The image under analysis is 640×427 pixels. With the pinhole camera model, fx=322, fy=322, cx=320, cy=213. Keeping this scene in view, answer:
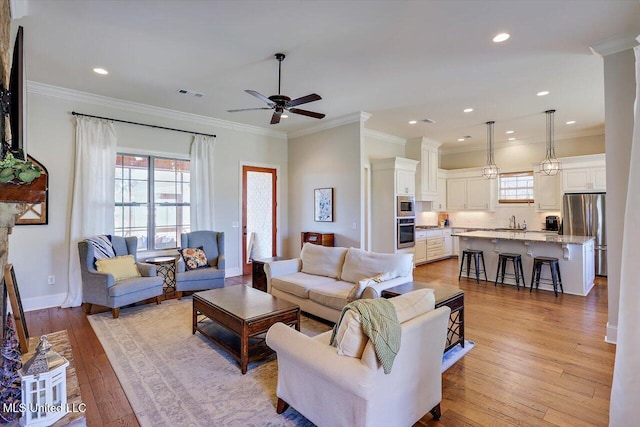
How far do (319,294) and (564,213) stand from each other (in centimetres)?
615

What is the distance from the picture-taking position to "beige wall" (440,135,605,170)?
7.27 m

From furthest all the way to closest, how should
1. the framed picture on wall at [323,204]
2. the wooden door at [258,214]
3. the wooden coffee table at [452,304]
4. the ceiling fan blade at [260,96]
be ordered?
1. the wooden door at [258,214]
2. the framed picture on wall at [323,204]
3. the ceiling fan blade at [260,96]
4. the wooden coffee table at [452,304]

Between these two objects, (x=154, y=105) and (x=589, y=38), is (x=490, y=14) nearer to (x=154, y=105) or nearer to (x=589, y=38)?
(x=589, y=38)

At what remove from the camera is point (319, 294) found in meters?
3.80

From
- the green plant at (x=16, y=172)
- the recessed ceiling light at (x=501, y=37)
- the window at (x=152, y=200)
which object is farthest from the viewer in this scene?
the window at (x=152, y=200)

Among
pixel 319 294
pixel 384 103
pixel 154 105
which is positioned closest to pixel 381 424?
pixel 319 294

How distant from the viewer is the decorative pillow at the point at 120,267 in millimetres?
4367

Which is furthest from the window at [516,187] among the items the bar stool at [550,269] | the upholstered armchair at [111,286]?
the upholstered armchair at [111,286]

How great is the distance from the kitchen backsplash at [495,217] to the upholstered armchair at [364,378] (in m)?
6.92

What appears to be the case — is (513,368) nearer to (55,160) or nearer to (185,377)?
(185,377)

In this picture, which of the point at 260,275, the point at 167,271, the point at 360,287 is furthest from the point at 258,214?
the point at 360,287

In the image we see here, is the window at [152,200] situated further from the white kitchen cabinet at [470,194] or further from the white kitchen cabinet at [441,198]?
the white kitchen cabinet at [470,194]

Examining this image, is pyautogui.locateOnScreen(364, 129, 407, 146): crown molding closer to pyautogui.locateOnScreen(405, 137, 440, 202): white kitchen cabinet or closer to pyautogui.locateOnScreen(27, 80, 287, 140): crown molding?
pyautogui.locateOnScreen(405, 137, 440, 202): white kitchen cabinet

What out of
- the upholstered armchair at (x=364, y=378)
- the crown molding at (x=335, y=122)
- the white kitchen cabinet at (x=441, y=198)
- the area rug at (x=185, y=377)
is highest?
the crown molding at (x=335, y=122)
